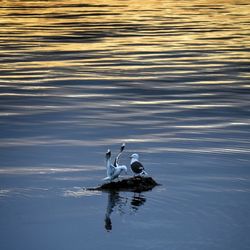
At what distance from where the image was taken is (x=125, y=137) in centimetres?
2211

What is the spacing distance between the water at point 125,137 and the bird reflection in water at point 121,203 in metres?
0.02

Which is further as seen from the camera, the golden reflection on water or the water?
the golden reflection on water

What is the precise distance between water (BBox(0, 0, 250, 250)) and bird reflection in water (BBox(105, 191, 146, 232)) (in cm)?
2

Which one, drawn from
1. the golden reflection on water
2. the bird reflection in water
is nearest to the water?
the bird reflection in water

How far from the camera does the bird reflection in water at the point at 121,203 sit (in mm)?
15566

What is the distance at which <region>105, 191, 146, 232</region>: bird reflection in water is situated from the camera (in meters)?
15.6

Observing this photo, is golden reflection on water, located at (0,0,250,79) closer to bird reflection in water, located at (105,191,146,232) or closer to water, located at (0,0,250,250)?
water, located at (0,0,250,250)

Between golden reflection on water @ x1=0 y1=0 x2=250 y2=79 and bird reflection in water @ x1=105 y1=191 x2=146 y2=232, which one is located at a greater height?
golden reflection on water @ x1=0 y1=0 x2=250 y2=79

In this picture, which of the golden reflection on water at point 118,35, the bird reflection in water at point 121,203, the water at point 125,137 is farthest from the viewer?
the golden reflection on water at point 118,35

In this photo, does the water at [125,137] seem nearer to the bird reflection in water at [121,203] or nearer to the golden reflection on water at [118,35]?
the bird reflection in water at [121,203]

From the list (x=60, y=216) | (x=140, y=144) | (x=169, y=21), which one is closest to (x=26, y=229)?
(x=60, y=216)

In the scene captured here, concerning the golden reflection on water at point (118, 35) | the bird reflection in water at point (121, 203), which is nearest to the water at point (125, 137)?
Answer: the bird reflection in water at point (121, 203)

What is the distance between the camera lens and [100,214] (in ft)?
50.6

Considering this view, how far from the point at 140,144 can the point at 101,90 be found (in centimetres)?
969
